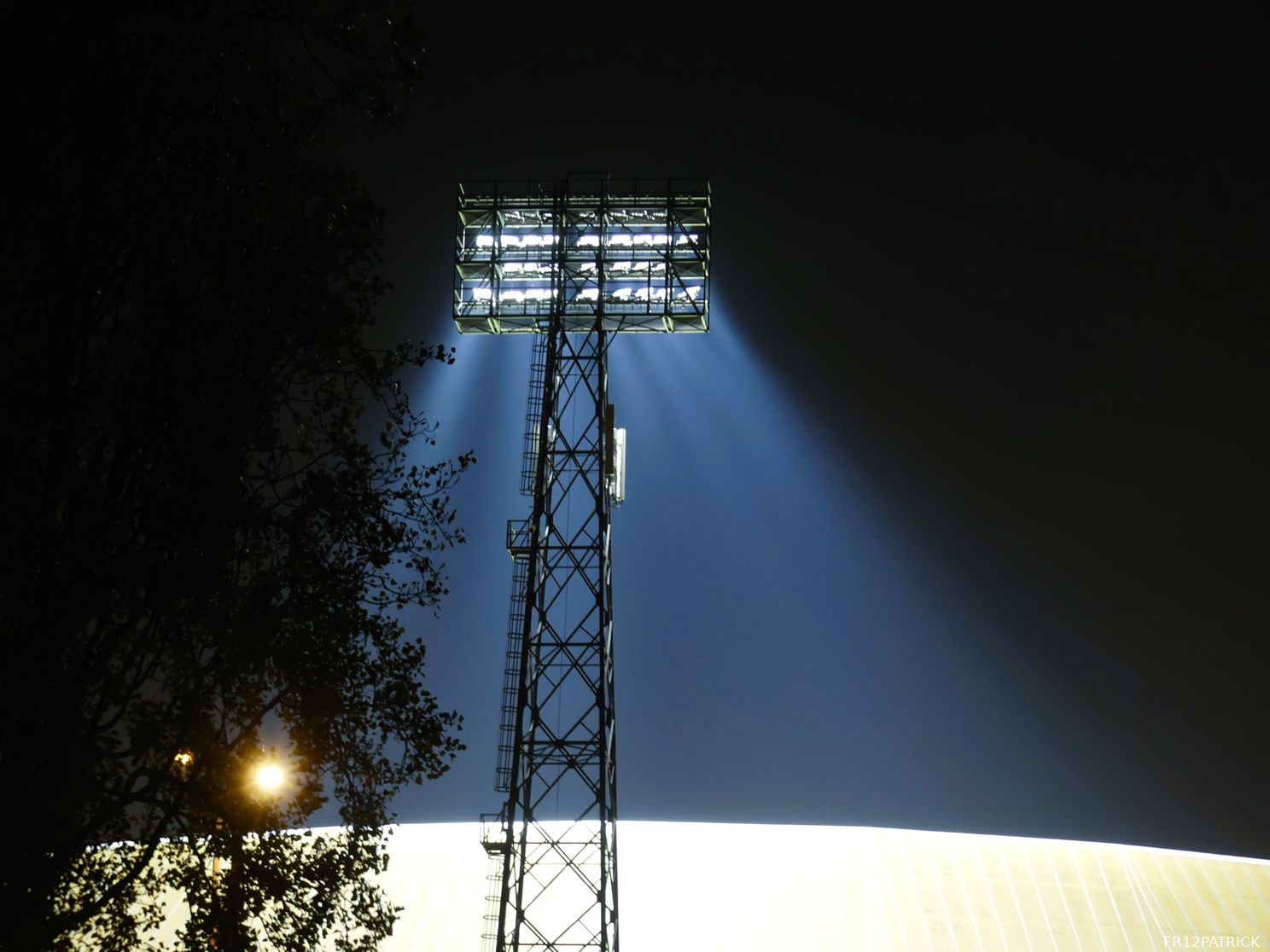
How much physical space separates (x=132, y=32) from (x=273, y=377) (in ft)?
11.4

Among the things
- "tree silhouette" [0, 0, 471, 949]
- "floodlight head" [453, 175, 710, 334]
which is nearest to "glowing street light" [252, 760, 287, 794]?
"tree silhouette" [0, 0, 471, 949]

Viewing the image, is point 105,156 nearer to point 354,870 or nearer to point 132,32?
point 132,32

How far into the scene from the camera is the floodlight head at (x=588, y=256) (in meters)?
30.1

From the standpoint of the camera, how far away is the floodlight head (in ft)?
98.8

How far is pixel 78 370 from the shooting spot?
474 inches

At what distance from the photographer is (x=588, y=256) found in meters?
30.4

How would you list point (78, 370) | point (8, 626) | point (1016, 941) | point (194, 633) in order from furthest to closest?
point (1016, 941)
point (194, 633)
point (78, 370)
point (8, 626)

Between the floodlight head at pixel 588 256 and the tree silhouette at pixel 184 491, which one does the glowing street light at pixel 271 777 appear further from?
the floodlight head at pixel 588 256

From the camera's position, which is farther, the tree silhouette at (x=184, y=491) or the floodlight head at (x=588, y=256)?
the floodlight head at (x=588, y=256)

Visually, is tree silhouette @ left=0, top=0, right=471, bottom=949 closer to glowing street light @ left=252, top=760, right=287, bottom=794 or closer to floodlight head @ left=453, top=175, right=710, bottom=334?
glowing street light @ left=252, top=760, right=287, bottom=794

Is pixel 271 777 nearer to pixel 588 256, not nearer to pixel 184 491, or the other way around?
pixel 184 491

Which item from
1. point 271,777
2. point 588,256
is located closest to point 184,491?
point 271,777

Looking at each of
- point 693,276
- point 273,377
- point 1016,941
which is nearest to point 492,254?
point 693,276

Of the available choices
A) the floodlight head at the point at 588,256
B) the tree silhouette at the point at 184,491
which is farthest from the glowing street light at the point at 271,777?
the floodlight head at the point at 588,256
